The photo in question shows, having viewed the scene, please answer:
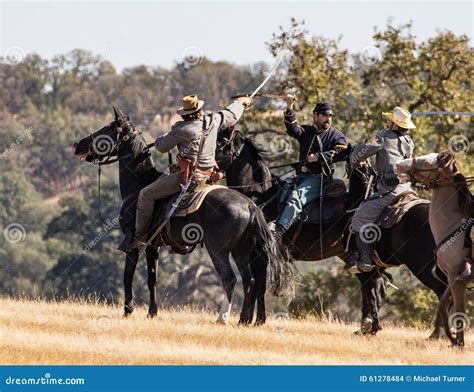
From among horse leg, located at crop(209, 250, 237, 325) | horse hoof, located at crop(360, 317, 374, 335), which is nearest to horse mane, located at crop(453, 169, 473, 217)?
horse hoof, located at crop(360, 317, 374, 335)

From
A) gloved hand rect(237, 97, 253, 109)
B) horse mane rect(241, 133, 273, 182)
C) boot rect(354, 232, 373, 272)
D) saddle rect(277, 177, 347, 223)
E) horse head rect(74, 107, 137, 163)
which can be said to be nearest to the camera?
boot rect(354, 232, 373, 272)

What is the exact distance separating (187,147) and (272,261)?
79.7 inches

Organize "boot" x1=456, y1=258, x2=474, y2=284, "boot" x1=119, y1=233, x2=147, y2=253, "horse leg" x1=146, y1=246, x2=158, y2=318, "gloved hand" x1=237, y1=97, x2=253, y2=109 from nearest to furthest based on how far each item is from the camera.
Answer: "boot" x1=456, y1=258, x2=474, y2=284
"boot" x1=119, y1=233, x2=147, y2=253
"horse leg" x1=146, y1=246, x2=158, y2=318
"gloved hand" x1=237, y1=97, x2=253, y2=109

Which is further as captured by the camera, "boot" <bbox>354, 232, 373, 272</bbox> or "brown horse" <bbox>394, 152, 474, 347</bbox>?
"boot" <bbox>354, 232, 373, 272</bbox>

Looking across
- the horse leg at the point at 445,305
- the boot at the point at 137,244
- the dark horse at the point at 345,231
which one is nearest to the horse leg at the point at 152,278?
the boot at the point at 137,244

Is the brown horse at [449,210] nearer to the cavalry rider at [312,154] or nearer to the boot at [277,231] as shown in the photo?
the cavalry rider at [312,154]

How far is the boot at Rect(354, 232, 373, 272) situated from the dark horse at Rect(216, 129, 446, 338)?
0.22 metres

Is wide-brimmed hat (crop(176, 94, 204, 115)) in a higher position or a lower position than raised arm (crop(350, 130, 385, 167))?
higher

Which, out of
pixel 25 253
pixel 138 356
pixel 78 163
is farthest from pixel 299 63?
pixel 78 163

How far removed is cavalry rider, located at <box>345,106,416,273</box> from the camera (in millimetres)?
16328

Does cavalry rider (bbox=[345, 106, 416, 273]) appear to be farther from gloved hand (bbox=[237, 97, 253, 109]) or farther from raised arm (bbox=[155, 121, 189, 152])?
raised arm (bbox=[155, 121, 189, 152])

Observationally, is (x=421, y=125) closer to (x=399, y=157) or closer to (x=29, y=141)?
(x=399, y=157)

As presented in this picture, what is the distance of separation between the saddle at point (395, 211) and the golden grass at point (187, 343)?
5.36 ft

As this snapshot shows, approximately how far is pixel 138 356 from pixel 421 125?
20.2 m
